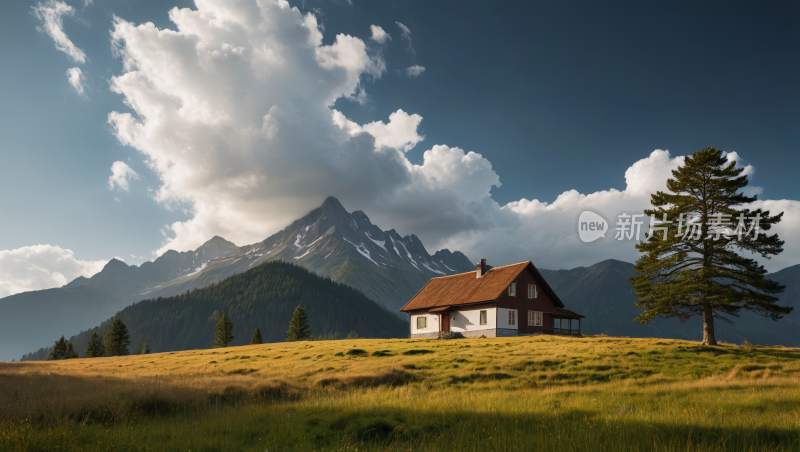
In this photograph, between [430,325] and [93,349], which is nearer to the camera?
[430,325]

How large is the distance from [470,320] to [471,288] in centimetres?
458

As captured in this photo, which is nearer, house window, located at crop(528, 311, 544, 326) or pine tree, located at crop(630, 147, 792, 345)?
pine tree, located at crop(630, 147, 792, 345)

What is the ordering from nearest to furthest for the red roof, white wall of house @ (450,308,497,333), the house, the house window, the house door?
white wall of house @ (450,308,497,333) → the house → the red roof → the house window → the house door

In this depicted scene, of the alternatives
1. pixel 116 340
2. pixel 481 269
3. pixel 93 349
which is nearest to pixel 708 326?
pixel 481 269

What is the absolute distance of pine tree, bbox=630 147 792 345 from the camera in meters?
31.3

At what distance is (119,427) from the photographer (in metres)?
11.3

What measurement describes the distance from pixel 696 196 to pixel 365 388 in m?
30.1

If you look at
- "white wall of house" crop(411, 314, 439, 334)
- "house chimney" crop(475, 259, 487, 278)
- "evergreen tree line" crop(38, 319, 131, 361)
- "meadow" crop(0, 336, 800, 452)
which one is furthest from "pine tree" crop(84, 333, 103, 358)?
"meadow" crop(0, 336, 800, 452)

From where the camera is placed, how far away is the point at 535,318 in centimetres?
5350

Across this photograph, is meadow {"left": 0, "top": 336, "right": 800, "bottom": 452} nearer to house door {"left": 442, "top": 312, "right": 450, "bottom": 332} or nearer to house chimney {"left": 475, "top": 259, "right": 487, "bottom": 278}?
house door {"left": 442, "top": 312, "right": 450, "bottom": 332}

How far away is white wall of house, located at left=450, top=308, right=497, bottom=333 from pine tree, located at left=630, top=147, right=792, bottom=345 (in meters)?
18.0

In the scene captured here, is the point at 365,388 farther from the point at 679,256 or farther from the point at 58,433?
the point at 679,256

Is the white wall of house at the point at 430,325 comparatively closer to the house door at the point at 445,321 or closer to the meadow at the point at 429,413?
the house door at the point at 445,321

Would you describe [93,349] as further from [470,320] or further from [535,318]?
[535,318]
